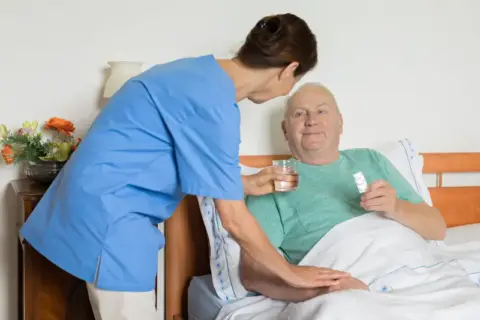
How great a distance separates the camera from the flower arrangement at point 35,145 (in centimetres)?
198

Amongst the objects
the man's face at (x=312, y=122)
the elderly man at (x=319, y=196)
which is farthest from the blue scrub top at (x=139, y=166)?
the man's face at (x=312, y=122)

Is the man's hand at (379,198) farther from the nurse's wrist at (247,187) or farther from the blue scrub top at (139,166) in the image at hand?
the blue scrub top at (139,166)

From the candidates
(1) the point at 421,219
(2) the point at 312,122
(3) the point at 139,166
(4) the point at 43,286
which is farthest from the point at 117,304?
(1) the point at 421,219

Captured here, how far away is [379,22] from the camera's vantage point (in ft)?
8.24

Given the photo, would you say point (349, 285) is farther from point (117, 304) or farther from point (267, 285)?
point (117, 304)

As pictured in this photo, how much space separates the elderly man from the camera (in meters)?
1.87

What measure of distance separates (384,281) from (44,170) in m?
1.02

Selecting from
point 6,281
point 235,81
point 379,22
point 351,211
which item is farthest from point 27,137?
point 379,22

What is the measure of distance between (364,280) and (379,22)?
3.75 feet

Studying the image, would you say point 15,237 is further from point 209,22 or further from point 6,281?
point 209,22

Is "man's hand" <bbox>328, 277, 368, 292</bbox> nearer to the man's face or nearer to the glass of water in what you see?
the glass of water

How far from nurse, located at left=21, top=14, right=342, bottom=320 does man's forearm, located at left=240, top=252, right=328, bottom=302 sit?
7.1 inches

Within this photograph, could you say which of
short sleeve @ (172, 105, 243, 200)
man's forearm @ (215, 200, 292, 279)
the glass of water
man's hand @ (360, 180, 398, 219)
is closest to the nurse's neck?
short sleeve @ (172, 105, 243, 200)

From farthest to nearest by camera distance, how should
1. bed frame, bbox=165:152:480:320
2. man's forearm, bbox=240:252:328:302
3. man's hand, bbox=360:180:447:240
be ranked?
bed frame, bbox=165:152:480:320, man's hand, bbox=360:180:447:240, man's forearm, bbox=240:252:328:302
